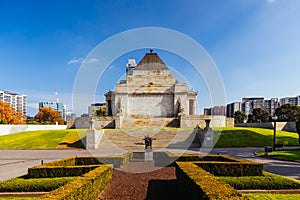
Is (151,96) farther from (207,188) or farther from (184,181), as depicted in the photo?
(207,188)

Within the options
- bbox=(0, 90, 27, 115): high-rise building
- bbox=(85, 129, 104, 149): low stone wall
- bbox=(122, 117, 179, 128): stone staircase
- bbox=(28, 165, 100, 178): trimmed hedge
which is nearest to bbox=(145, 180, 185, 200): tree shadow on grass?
bbox=(28, 165, 100, 178): trimmed hedge

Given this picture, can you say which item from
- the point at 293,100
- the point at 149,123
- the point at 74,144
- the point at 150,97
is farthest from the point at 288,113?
the point at 293,100

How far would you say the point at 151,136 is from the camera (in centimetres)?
2967

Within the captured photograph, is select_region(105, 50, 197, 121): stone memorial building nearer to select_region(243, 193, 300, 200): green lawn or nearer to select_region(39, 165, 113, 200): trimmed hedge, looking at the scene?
select_region(39, 165, 113, 200): trimmed hedge

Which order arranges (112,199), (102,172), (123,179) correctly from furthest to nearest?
(123,179) → (102,172) → (112,199)

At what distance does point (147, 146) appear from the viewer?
16000 millimetres

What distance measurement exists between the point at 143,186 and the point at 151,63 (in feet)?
142

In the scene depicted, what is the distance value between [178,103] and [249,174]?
36151 mm

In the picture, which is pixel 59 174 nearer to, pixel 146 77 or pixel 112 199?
pixel 112 199

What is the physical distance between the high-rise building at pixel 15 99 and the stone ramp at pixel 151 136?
155m

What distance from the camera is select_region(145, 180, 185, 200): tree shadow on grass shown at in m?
7.97

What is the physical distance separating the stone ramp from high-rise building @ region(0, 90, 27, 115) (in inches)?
6090

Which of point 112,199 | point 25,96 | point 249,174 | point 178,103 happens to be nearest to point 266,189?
point 249,174

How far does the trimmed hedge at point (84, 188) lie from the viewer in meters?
5.27
